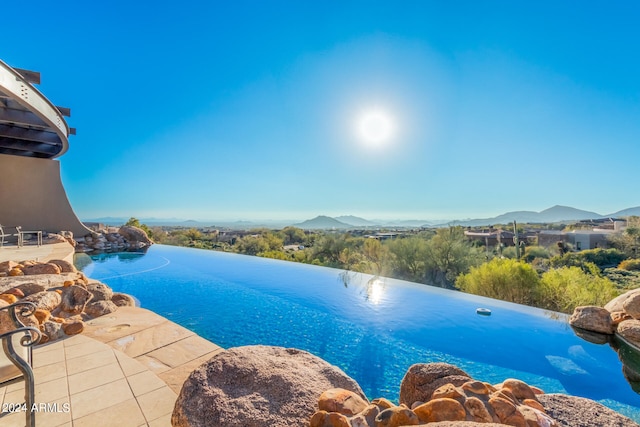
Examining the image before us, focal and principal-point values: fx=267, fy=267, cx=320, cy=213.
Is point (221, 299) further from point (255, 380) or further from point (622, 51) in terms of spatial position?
point (622, 51)

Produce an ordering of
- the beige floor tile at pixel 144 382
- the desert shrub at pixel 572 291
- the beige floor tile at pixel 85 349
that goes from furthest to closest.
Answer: the desert shrub at pixel 572 291 < the beige floor tile at pixel 85 349 < the beige floor tile at pixel 144 382

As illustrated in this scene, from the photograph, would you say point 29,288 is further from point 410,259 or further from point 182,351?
point 410,259

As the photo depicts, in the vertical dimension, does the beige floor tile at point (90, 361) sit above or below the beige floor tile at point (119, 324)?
above

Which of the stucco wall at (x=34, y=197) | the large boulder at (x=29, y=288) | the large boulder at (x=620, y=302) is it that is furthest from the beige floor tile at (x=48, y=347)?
the stucco wall at (x=34, y=197)

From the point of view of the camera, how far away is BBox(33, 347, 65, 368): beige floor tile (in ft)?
8.44

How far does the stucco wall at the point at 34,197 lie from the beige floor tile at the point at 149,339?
1471cm

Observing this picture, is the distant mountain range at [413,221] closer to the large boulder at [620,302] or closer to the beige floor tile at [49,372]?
the large boulder at [620,302]

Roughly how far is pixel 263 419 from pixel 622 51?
40.6ft

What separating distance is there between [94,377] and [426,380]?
2.85m

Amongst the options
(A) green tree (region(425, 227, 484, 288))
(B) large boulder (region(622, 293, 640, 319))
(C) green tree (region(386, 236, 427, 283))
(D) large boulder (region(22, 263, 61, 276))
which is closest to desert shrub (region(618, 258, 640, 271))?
(A) green tree (region(425, 227, 484, 288))

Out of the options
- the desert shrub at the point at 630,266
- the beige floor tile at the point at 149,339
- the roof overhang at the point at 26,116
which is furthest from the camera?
the desert shrub at the point at 630,266

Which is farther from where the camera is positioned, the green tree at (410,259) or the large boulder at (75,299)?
the green tree at (410,259)

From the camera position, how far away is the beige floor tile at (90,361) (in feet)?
8.15

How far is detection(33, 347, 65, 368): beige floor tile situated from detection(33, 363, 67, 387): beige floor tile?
89 millimetres
